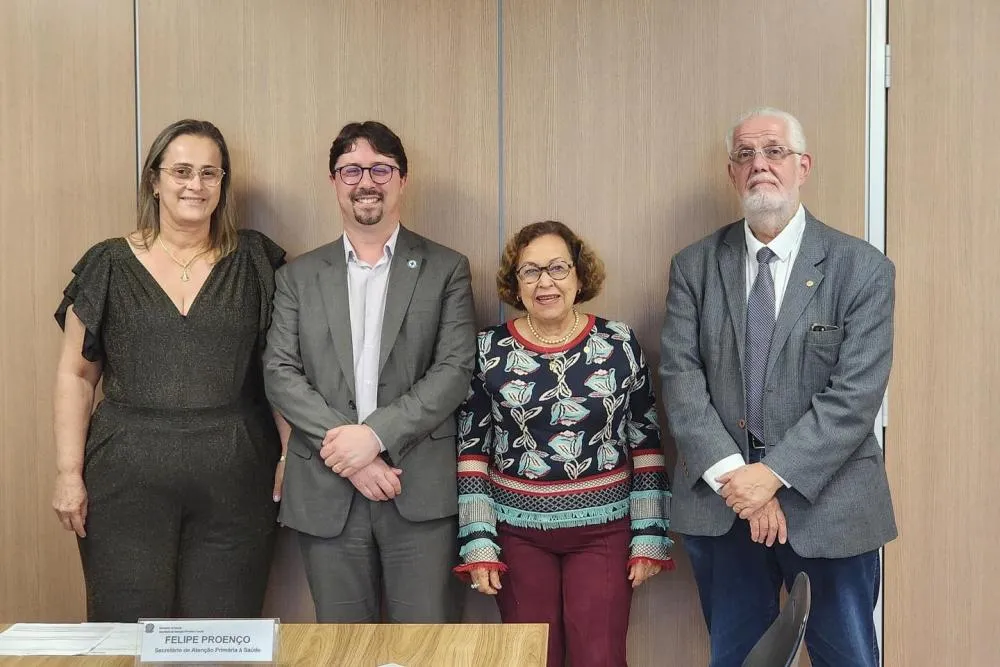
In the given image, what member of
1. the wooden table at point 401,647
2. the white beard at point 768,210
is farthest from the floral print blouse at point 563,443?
the wooden table at point 401,647

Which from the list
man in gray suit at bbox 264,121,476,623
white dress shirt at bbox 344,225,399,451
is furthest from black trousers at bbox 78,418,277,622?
white dress shirt at bbox 344,225,399,451

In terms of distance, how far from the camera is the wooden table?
184 centimetres

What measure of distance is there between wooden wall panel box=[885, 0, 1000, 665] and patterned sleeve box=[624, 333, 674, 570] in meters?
0.89

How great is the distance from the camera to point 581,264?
114 inches

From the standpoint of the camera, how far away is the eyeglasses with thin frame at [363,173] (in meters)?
2.91

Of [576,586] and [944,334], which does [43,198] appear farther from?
[944,334]

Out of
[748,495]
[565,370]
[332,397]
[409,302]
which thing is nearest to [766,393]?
[748,495]

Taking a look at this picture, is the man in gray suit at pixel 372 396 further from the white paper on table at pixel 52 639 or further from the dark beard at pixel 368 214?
the white paper on table at pixel 52 639

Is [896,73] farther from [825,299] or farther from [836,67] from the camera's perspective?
[825,299]

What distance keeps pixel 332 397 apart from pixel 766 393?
129cm

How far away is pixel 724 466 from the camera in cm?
262

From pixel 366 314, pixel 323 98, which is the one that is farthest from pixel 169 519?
pixel 323 98

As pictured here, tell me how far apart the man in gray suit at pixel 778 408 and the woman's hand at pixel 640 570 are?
0.42 feet

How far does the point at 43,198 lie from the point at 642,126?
217cm
